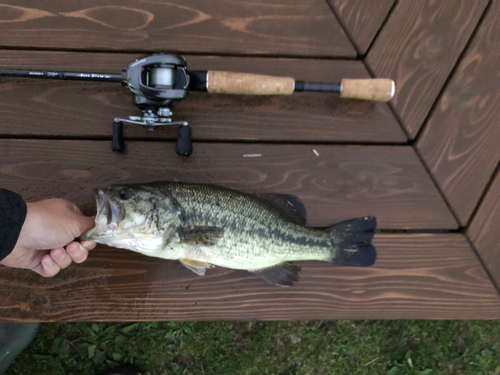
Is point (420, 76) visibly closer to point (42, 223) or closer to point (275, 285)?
point (275, 285)

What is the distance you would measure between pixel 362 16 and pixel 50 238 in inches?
94.6

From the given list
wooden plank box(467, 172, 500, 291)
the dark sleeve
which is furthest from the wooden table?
the dark sleeve

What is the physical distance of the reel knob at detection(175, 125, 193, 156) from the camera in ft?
6.16

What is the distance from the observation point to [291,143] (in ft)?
6.90

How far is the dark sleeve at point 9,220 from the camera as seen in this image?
1.45m

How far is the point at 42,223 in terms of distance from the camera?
64.4 inches

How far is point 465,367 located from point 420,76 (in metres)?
2.41

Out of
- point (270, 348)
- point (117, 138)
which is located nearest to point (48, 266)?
point (117, 138)

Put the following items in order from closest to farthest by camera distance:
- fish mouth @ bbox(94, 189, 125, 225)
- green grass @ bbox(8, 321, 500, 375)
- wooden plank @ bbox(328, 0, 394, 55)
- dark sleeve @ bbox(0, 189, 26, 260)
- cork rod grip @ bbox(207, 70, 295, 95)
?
dark sleeve @ bbox(0, 189, 26, 260) → fish mouth @ bbox(94, 189, 125, 225) → cork rod grip @ bbox(207, 70, 295, 95) → wooden plank @ bbox(328, 0, 394, 55) → green grass @ bbox(8, 321, 500, 375)

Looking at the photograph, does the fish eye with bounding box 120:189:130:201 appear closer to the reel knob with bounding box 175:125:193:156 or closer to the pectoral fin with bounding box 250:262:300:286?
the reel knob with bounding box 175:125:193:156

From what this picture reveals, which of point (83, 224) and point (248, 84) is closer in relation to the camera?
point (83, 224)

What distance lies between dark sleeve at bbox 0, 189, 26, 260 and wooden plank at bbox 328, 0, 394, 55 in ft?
7.37

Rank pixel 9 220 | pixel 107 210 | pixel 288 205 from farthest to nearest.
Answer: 1. pixel 288 205
2. pixel 107 210
3. pixel 9 220

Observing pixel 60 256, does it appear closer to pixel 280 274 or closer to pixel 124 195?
pixel 124 195
